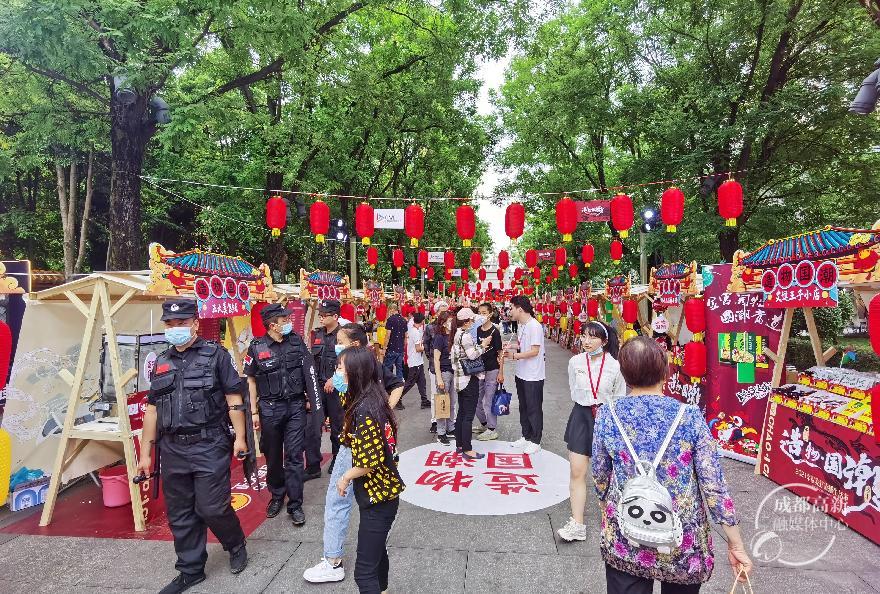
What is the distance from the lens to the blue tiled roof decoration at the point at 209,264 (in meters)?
5.31

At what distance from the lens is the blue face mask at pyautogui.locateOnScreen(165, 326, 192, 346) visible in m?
3.58

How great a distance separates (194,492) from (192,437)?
44 centimetres

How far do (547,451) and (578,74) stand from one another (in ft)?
42.4

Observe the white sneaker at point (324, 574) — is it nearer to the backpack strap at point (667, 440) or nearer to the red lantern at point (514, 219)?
the backpack strap at point (667, 440)

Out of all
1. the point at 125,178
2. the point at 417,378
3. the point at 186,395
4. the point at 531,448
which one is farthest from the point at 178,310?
the point at 417,378

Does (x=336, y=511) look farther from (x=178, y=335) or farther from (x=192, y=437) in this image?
(x=178, y=335)

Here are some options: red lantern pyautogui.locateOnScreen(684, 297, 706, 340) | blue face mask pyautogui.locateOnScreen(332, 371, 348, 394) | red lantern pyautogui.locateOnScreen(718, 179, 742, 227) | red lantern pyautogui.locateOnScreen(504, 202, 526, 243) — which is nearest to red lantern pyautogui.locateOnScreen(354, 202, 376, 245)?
red lantern pyautogui.locateOnScreen(504, 202, 526, 243)

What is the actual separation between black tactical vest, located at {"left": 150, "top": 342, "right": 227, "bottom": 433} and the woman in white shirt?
2914 mm

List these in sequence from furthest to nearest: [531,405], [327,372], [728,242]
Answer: [728,242]
[531,405]
[327,372]

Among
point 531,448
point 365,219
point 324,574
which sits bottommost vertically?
point 531,448

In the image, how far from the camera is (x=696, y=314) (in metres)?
6.96

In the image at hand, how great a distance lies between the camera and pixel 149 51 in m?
8.47

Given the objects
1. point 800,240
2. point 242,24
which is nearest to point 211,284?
point 242,24

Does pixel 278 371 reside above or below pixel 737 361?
above
